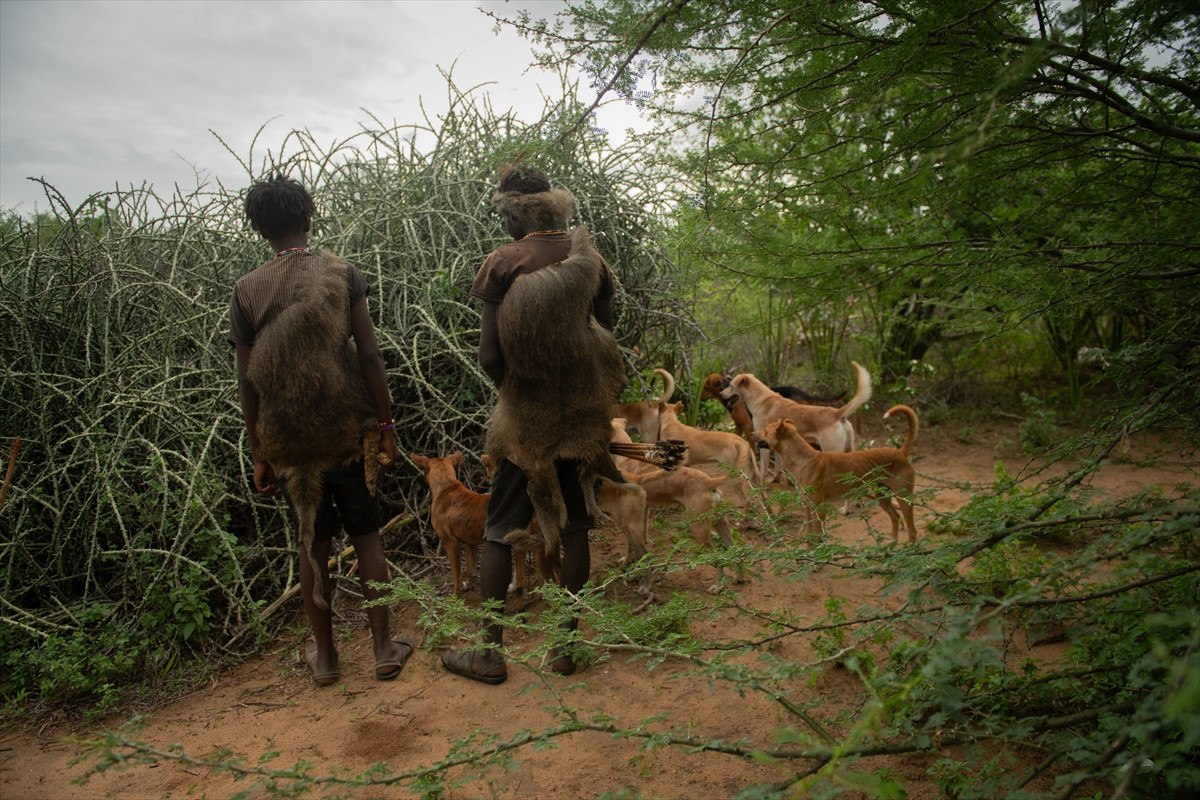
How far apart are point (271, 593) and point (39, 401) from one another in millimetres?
1927

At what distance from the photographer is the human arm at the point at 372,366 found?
3.45m

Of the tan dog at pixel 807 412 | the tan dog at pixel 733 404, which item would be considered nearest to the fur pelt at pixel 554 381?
the tan dog at pixel 807 412

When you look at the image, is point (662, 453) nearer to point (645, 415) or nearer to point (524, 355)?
point (524, 355)

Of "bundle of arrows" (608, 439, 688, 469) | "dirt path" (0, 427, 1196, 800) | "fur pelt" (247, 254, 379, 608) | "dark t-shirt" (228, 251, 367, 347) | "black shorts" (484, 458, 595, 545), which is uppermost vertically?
"dark t-shirt" (228, 251, 367, 347)

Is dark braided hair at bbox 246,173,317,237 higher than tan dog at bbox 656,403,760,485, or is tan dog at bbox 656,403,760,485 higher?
dark braided hair at bbox 246,173,317,237

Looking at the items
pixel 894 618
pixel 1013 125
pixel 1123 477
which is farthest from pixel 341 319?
pixel 1123 477

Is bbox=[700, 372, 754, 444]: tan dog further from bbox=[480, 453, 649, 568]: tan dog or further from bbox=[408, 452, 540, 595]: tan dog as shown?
bbox=[408, 452, 540, 595]: tan dog

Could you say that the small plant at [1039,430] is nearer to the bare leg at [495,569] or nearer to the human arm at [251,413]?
the bare leg at [495,569]

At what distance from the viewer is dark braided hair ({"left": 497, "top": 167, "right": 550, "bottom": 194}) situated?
11.2 ft

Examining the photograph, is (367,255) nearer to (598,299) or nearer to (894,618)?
(598,299)

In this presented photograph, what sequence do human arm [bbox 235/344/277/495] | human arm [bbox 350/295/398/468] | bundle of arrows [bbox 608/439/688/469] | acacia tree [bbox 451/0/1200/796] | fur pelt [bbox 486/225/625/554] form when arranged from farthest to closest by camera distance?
bundle of arrows [bbox 608/439/688/469], human arm [bbox 350/295/398/468], human arm [bbox 235/344/277/495], fur pelt [bbox 486/225/625/554], acacia tree [bbox 451/0/1200/796]

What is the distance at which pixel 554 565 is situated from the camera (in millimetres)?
3875

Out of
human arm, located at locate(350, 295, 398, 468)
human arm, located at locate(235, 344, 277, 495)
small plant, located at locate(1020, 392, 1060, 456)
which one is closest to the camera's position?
human arm, located at locate(235, 344, 277, 495)

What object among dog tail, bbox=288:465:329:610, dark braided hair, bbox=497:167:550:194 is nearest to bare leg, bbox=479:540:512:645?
dog tail, bbox=288:465:329:610
